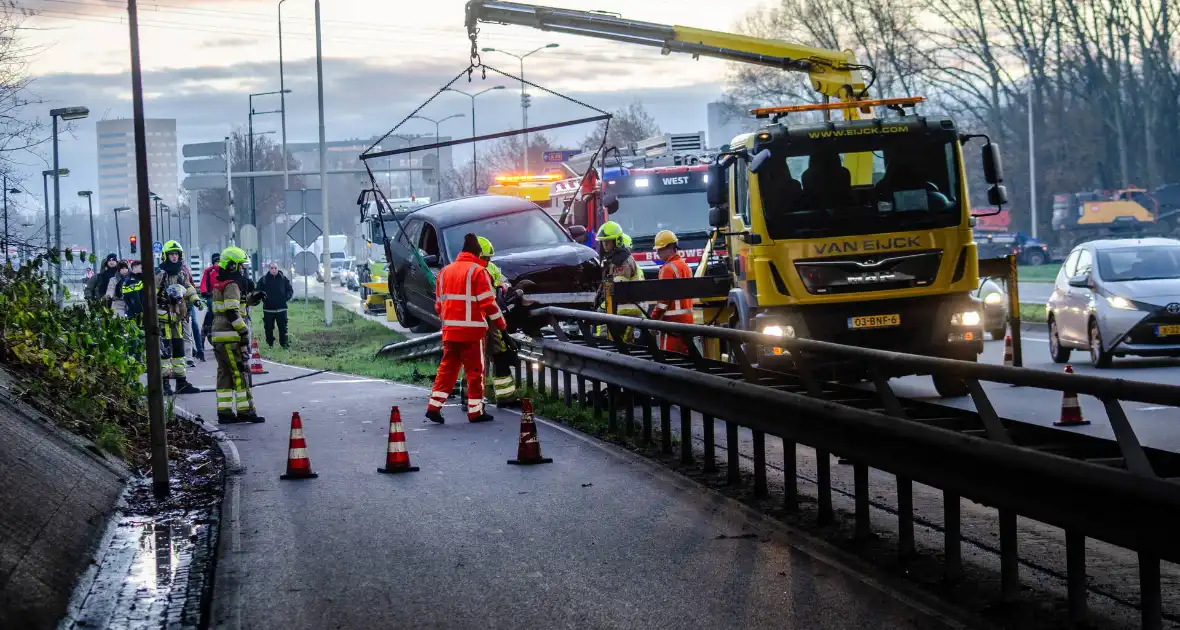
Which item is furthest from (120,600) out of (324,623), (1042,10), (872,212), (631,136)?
(631,136)

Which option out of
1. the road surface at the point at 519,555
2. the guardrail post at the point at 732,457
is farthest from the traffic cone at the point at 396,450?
the guardrail post at the point at 732,457

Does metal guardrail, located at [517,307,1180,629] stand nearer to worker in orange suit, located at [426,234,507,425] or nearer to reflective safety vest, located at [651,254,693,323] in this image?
worker in orange suit, located at [426,234,507,425]

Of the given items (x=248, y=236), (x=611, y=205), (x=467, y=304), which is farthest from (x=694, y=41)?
(x=248, y=236)

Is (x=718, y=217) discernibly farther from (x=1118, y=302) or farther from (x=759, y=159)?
(x=1118, y=302)

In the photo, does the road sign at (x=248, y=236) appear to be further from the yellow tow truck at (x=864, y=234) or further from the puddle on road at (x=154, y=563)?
the puddle on road at (x=154, y=563)

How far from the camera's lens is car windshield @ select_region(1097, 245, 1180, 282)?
18.8 metres

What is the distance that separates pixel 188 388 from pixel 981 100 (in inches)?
2335

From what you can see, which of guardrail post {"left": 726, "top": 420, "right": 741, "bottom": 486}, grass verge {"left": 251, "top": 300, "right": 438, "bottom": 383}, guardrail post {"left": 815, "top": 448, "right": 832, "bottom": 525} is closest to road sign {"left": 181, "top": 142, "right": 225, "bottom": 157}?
grass verge {"left": 251, "top": 300, "right": 438, "bottom": 383}

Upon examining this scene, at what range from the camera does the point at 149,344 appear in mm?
9562

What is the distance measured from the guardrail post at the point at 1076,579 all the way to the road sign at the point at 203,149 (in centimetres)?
9004

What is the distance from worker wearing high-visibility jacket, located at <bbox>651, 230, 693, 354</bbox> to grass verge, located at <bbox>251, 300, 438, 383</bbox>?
476 centimetres

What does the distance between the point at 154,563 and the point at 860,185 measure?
28.8 ft

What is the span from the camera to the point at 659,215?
26.2m

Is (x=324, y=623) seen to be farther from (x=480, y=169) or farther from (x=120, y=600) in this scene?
(x=480, y=169)
